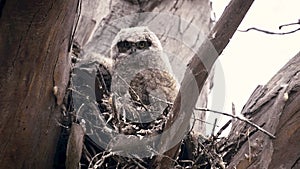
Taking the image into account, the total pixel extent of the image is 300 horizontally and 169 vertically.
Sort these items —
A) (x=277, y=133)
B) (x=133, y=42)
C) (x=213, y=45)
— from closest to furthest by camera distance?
(x=213, y=45) < (x=277, y=133) < (x=133, y=42)

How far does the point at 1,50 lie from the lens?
3.18 ft

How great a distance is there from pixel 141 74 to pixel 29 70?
73 cm

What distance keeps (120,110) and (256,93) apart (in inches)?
14.5

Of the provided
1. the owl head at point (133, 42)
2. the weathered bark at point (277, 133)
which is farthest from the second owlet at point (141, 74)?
the weathered bark at point (277, 133)

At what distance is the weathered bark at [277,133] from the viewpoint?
3.69 feet

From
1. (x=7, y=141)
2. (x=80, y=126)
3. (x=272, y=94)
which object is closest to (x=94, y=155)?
(x=80, y=126)

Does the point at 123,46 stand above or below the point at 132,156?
above

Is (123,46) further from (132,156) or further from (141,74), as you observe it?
(132,156)

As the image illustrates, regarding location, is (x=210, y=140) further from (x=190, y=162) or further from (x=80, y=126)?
(x=80, y=126)

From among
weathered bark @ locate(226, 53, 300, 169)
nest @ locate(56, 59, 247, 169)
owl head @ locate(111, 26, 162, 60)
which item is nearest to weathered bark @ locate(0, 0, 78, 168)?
nest @ locate(56, 59, 247, 169)

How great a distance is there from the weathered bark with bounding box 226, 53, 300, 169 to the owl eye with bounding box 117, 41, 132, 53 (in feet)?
2.24

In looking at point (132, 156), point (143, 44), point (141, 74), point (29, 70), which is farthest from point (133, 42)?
point (29, 70)

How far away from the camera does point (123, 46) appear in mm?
1816

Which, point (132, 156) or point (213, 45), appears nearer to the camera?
point (213, 45)
